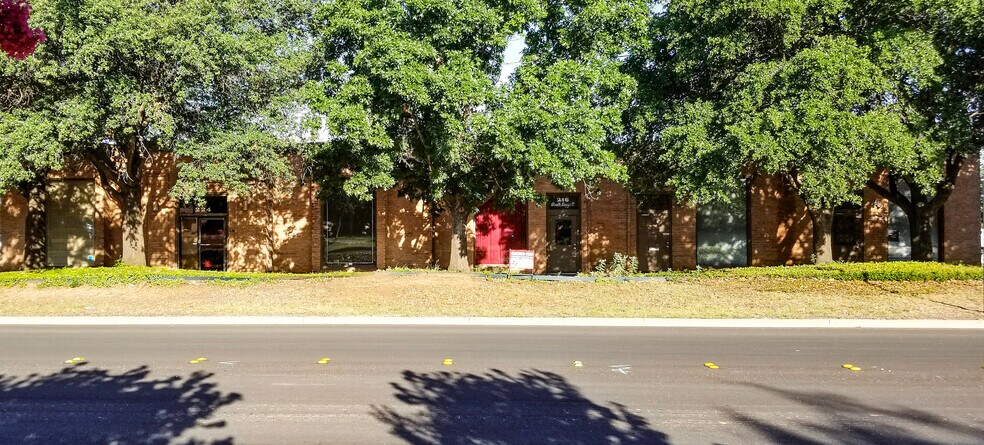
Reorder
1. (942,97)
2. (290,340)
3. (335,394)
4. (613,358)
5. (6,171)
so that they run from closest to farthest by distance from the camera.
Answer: (335,394)
(613,358)
(290,340)
(6,171)
(942,97)

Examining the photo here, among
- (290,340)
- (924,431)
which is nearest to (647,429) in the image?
(924,431)

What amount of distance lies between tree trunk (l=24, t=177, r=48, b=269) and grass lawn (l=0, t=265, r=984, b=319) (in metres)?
6.26

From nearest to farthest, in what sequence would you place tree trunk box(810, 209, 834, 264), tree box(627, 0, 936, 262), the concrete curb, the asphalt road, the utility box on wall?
1. the asphalt road
2. the concrete curb
3. tree box(627, 0, 936, 262)
4. the utility box on wall
5. tree trunk box(810, 209, 834, 264)

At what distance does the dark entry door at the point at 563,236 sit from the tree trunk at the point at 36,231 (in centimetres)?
1801

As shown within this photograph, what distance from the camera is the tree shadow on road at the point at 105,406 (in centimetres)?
478

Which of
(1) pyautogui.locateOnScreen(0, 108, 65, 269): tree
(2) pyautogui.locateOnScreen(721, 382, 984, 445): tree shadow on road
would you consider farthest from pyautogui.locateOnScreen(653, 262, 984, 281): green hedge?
(1) pyautogui.locateOnScreen(0, 108, 65, 269): tree

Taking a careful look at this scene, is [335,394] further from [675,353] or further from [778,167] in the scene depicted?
[778,167]

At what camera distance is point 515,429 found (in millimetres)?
4934

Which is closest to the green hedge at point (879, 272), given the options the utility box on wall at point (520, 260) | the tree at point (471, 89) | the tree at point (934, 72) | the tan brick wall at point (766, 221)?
the tree at point (934, 72)

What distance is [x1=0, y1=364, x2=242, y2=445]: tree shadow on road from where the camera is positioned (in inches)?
188

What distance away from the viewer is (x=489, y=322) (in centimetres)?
1160

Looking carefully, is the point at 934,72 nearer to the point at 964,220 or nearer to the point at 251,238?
the point at 964,220

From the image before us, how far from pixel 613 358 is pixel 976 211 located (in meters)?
20.4

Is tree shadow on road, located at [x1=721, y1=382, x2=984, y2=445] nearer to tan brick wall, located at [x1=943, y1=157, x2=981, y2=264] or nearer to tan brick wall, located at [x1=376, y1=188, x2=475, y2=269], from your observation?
tan brick wall, located at [x1=376, y1=188, x2=475, y2=269]
